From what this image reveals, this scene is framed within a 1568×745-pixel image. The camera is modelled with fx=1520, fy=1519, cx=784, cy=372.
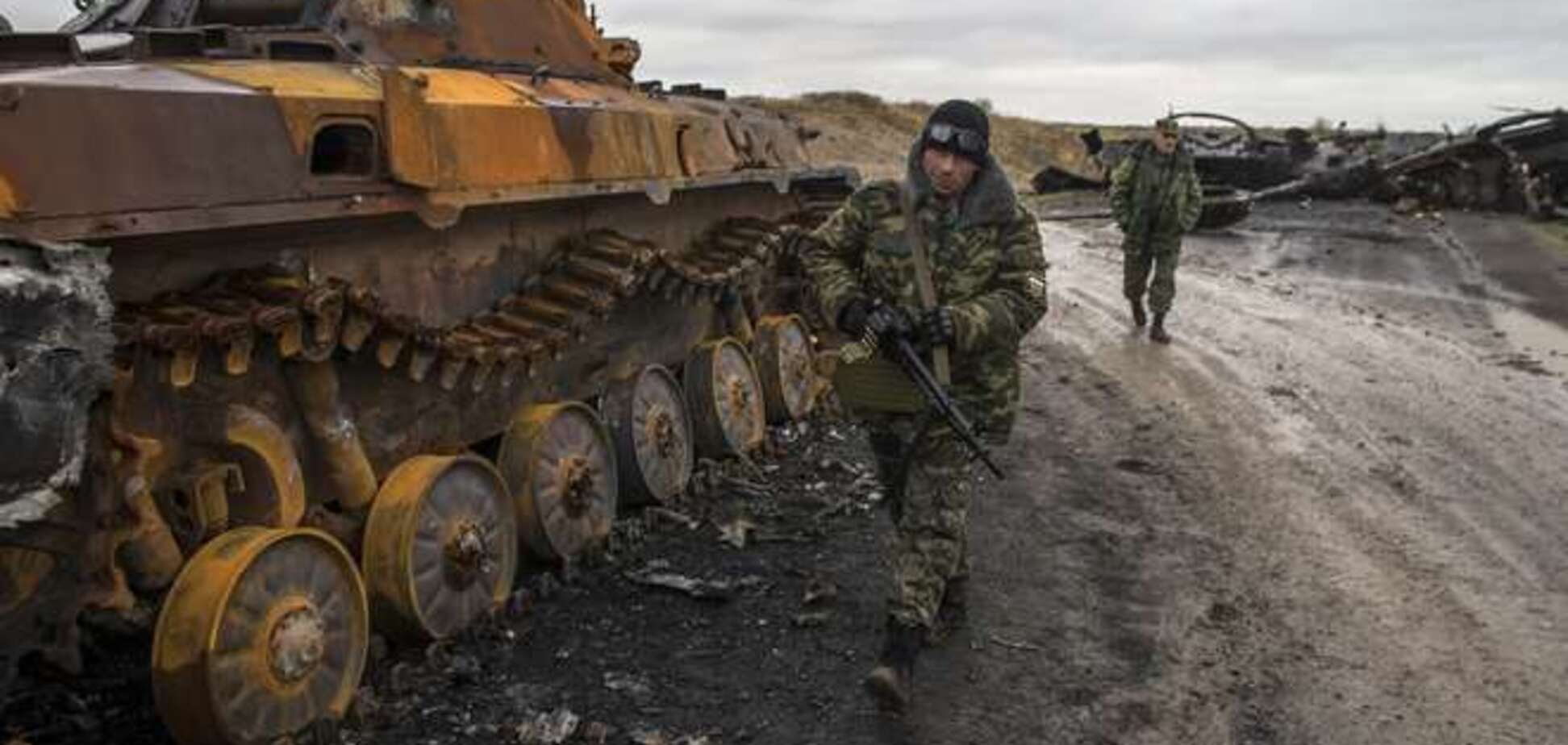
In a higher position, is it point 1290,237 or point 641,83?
point 641,83

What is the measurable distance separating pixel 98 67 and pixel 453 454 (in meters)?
1.99

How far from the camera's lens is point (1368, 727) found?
507cm

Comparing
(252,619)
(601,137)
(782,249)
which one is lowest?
(252,619)

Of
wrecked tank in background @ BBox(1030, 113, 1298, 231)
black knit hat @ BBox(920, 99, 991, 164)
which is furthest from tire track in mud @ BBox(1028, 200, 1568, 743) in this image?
wrecked tank in background @ BBox(1030, 113, 1298, 231)

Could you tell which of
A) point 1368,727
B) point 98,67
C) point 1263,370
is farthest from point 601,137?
point 1263,370

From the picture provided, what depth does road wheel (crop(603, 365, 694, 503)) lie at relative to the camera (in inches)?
296

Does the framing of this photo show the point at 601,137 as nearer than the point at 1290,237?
Yes

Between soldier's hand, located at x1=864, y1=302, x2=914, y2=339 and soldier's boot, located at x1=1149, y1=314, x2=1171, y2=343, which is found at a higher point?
soldier's hand, located at x1=864, y1=302, x2=914, y2=339

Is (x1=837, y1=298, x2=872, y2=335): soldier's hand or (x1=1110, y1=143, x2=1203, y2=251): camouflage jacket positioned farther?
(x1=1110, y1=143, x2=1203, y2=251): camouflage jacket

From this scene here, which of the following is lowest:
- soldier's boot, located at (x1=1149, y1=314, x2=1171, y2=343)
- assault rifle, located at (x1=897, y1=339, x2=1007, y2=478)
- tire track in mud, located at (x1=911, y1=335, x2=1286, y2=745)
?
tire track in mud, located at (x1=911, y1=335, x2=1286, y2=745)

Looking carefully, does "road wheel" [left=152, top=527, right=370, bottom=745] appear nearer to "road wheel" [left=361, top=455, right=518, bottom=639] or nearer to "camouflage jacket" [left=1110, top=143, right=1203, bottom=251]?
"road wheel" [left=361, top=455, right=518, bottom=639]

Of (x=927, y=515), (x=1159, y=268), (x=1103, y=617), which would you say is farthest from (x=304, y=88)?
(x=1159, y=268)

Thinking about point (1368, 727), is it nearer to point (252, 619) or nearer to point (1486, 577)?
point (1486, 577)

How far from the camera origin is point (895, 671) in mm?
5168
